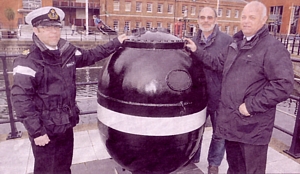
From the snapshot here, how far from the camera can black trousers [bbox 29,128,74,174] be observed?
2.55m

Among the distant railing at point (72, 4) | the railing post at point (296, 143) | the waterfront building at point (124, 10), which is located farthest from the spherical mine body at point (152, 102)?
the distant railing at point (72, 4)

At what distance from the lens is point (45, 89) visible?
7.77 ft

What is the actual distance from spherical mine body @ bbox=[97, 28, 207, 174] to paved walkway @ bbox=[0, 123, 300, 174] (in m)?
0.97

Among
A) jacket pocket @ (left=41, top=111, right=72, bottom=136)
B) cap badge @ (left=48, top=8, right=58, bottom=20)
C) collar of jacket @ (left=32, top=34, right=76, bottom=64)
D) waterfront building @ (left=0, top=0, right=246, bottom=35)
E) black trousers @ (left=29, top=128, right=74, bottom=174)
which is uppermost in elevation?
waterfront building @ (left=0, top=0, right=246, bottom=35)

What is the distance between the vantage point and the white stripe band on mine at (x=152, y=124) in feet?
7.65

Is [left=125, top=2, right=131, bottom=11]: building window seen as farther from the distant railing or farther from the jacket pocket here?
the jacket pocket

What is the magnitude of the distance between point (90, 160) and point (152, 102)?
6.24 ft

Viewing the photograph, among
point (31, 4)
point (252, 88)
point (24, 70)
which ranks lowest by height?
point (252, 88)

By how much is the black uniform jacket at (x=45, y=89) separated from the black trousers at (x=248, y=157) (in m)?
1.71

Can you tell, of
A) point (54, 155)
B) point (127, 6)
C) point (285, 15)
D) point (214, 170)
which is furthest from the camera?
point (285, 15)

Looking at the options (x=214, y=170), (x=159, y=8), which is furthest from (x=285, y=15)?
(x=214, y=170)

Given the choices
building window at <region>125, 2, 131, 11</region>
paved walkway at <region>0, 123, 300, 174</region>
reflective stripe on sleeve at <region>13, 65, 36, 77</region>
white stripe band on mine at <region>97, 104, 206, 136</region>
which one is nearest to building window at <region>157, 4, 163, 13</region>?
building window at <region>125, 2, 131, 11</region>

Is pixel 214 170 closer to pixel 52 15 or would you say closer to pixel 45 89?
pixel 45 89

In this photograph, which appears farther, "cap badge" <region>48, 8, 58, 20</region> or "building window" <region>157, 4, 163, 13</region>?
Answer: "building window" <region>157, 4, 163, 13</region>
